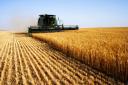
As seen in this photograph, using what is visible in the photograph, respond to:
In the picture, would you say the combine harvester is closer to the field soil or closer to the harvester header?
the harvester header

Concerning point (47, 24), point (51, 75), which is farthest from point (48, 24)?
point (51, 75)

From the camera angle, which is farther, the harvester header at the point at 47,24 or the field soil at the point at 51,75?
the harvester header at the point at 47,24

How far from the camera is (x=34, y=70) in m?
8.59

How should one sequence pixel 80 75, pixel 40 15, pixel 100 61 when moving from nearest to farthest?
pixel 80 75
pixel 100 61
pixel 40 15

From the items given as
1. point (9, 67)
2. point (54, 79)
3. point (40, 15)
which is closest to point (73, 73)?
point (54, 79)

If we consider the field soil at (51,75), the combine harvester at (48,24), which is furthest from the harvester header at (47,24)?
the field soil at (51,75)

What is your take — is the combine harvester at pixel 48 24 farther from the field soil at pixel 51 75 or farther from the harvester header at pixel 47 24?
the field soil at pixel 51 75

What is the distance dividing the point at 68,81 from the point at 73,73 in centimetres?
109

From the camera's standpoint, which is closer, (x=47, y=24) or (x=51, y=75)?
(x=51, y=75)

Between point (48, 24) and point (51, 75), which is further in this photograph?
point (48, 24)

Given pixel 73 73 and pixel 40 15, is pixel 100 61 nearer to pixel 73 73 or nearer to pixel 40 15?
pixel 73 73

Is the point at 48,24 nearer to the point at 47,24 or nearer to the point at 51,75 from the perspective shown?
the point at 47,24

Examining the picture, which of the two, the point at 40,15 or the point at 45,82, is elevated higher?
the point at 40,15

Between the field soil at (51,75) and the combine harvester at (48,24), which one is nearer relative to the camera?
the field soil at (51,75)
